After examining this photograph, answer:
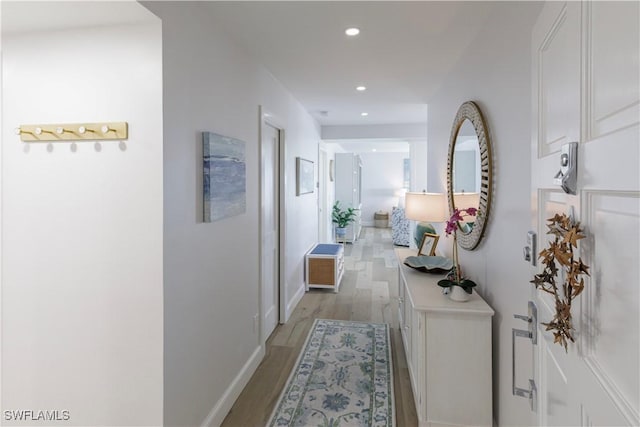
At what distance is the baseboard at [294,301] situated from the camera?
3.66m

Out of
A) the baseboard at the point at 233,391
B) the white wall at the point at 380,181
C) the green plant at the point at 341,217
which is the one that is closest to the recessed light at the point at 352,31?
the baseboard at the point at 233,391

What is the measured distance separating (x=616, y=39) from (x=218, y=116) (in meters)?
1.84

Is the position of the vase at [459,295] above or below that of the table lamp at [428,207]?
below

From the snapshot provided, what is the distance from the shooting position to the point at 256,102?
8.68 ft

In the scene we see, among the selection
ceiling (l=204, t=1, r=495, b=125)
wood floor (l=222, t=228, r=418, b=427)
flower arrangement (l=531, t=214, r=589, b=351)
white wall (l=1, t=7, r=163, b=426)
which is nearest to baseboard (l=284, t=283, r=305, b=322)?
wood floor (l=222, t=228, r=418, b=427)

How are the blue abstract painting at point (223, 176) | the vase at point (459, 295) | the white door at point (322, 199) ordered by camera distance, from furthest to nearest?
the white door at point (322, 199), the vase at point (459, 295), the blue abstract painting at point (223, 176)

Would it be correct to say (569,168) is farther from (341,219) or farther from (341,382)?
(341,219)

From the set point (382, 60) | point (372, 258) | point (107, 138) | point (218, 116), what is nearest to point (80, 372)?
point (107, 138)

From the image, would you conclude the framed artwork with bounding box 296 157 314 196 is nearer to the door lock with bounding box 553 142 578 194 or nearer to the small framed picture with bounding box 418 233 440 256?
the small framed picture with bounding box 418 233 440 256

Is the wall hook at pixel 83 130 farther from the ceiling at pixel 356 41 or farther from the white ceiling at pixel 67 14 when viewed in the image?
the ceiling at pixel 356 41

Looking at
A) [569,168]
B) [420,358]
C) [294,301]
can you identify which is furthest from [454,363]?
[294,301]

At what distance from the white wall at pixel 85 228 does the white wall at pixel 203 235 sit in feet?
0.25

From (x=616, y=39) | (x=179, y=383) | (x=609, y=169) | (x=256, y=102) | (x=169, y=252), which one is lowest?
(x=179, y=383)

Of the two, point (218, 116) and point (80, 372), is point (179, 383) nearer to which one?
point (80, 372)
